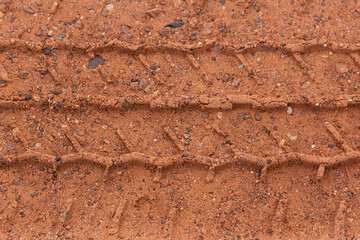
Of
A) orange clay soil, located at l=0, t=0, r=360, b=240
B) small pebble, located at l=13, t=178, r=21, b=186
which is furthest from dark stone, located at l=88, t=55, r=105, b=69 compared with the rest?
small pebble, located at l=13, t=178, r=21, b=186

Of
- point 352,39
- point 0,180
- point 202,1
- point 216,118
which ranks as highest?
point 202,1

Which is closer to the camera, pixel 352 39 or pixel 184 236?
pixel 184 236

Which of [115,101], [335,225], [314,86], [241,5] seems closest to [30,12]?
[115,101]

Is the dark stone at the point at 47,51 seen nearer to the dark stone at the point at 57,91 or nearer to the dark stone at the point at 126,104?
the dark stone at the point at 57,91

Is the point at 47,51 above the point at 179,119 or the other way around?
above

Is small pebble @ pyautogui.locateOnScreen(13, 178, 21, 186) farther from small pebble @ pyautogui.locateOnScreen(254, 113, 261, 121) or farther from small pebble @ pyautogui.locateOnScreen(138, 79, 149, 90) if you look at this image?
small pebble @ pyautogui.locateOnScreen(254, 113, 261, 121)

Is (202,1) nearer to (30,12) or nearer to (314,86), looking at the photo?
(314,86)

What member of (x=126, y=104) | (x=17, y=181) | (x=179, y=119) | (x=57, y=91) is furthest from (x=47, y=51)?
(x=179, y=119)

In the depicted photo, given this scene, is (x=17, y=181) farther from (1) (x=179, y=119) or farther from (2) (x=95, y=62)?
(1) (x=179, y=119)
